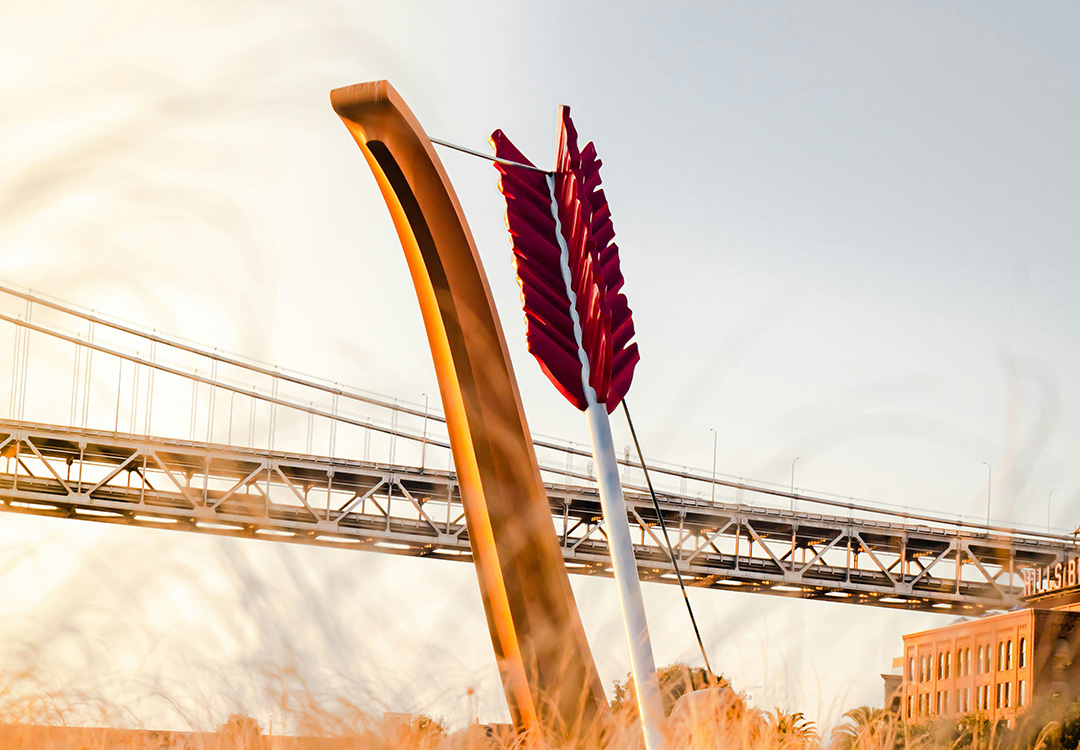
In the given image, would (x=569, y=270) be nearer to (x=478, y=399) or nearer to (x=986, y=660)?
(x=478, y=399)

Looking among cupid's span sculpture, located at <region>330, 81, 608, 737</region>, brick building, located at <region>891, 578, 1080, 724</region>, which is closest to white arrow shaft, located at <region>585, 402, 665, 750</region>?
cupid's span sculpture, located at <region>330, 81, 608, 737</region>

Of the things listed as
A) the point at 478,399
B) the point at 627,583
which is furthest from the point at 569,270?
the point at 627,583

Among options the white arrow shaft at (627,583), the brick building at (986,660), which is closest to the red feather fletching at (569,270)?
the white arrow shaft at (627,583)

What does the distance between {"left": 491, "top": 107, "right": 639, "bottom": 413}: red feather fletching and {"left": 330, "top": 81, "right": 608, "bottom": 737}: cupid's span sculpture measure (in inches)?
26.5

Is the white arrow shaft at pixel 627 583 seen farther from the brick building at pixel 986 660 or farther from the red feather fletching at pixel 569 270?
the brick building at pixel 986 660

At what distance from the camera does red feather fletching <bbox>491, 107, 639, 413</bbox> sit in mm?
4715

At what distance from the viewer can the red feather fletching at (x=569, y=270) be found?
15.5 feet

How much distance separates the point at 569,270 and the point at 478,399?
1.01 meters

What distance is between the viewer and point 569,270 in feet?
16.5

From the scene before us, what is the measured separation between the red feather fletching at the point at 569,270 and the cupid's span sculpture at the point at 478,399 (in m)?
0.67

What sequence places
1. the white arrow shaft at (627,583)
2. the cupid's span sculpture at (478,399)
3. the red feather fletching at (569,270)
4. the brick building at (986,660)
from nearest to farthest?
the brick building at (986,660)
the white arrow shaft at (627,583)
the red feather fletching at (569,270)
the cupid's span sculpture at (478,399)

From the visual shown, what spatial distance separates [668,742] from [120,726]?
5.32 feet

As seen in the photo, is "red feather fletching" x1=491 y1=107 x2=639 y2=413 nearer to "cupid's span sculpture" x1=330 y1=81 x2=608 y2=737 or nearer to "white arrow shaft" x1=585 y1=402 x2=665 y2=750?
"white arrow shaft" x1=585 y1=402 x2=665 y2=750

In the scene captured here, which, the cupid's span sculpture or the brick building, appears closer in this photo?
the brick building
